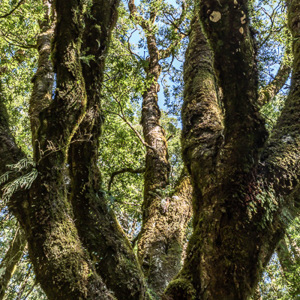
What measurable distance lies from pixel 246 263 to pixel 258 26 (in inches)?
206

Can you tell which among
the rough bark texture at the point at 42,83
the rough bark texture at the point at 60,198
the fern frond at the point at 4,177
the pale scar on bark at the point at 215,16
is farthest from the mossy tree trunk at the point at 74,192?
the pale scar on bark at the point at 215,16

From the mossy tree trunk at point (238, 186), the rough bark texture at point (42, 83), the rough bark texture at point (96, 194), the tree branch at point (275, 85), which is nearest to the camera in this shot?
the mossy tree trunk at point (238, 186)

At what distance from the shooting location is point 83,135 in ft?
9.02

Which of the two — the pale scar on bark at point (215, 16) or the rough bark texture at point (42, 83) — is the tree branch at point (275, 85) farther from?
the rough bark texture at point (42, 83)

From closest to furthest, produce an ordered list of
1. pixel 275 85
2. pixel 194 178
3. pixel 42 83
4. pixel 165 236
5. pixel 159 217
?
pixel 194 178 → pixel 165 236 → pixel 159 217 → pixel 42 83 → pixel 275 85

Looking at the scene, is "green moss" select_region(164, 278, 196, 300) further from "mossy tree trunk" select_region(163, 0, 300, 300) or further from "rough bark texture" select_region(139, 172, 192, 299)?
"rough bark texture" select_region(139, 172, 192, 299)

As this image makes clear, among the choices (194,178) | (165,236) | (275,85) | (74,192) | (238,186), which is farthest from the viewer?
(275,85)

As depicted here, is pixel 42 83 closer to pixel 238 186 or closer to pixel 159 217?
pixel 159 217

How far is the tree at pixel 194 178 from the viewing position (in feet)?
6.20

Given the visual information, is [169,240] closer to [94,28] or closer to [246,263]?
[246,263]

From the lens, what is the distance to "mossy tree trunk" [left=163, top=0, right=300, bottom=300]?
1.83m

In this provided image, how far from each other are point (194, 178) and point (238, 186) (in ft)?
1.70

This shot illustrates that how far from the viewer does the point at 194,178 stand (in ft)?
7.86

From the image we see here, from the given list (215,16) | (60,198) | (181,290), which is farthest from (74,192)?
(215,16)
